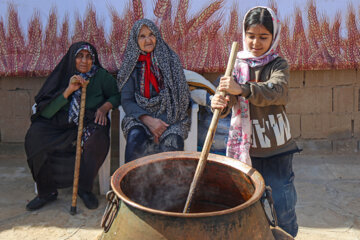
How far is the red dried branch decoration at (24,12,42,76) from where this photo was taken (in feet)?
14.1

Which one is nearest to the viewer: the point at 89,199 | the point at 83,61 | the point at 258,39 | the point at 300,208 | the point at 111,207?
the point at 111,207

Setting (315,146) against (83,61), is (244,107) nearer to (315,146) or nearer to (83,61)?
(83,61)

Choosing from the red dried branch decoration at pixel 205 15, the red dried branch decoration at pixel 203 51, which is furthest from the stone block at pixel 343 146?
the red dried branch decoration at pixel 205 15

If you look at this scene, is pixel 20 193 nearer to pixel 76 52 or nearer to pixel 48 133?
pixel 48 133

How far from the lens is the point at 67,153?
356cm

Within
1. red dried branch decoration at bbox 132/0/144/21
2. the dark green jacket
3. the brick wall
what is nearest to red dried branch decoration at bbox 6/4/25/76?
the brick wall

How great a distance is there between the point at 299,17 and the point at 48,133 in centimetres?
316

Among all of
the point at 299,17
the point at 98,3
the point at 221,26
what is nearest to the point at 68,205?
the point at 98,3

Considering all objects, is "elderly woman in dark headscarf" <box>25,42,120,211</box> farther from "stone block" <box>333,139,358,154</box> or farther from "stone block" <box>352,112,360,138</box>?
"stone block" <box>352,112,360,138</box>

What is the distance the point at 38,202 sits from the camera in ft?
10.8

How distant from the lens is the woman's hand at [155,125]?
3378 mm

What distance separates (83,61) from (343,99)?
3.22m

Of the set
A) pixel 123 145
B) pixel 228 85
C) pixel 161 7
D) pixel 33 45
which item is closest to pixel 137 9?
pixel 161 7

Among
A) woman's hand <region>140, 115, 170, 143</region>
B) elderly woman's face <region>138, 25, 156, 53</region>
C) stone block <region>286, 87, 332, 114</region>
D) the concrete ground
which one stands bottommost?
the concrete ground
